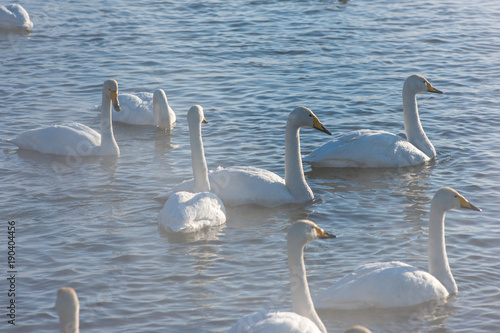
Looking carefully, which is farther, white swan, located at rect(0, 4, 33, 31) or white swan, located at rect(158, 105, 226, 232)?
white swan, located at rect(0, 4, 33, 31)

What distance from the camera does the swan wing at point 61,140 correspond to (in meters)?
11.6

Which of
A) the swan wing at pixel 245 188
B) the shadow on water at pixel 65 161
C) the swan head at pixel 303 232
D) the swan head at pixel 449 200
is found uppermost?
the swan head at pixel 303 232

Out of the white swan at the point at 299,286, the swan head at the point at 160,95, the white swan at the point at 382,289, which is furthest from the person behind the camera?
the swan head at the point at 160,95

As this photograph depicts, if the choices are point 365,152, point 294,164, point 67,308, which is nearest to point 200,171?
point 294,164

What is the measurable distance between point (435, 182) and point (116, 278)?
5099 millimetres

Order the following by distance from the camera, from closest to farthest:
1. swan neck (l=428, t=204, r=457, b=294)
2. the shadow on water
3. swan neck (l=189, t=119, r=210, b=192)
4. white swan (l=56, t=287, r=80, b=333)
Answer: white swan (l=56, t=287, r=80, b=333) → swan neck (l=428, t=204, r=457, b=294) → swan neck (l=189, t=119, r=210, b=192) → the shadow on water

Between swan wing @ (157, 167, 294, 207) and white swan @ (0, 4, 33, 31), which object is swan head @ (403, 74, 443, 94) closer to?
swan wing @ (157, 167, 294, 207)

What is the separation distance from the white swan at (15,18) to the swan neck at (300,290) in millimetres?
14530

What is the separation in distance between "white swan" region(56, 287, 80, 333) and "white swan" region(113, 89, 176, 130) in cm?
789

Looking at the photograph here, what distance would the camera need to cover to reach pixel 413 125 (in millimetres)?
11711

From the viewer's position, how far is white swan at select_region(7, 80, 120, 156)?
11.6 meters

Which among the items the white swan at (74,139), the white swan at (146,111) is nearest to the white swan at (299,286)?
the white swan at (74,139)

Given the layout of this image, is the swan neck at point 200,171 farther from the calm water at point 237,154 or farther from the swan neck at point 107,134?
the swan neck at point 107,134

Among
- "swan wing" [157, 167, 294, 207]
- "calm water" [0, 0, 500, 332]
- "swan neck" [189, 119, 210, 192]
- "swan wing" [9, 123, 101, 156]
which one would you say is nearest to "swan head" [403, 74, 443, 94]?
"calm water" [0, 0, 500, 332]
